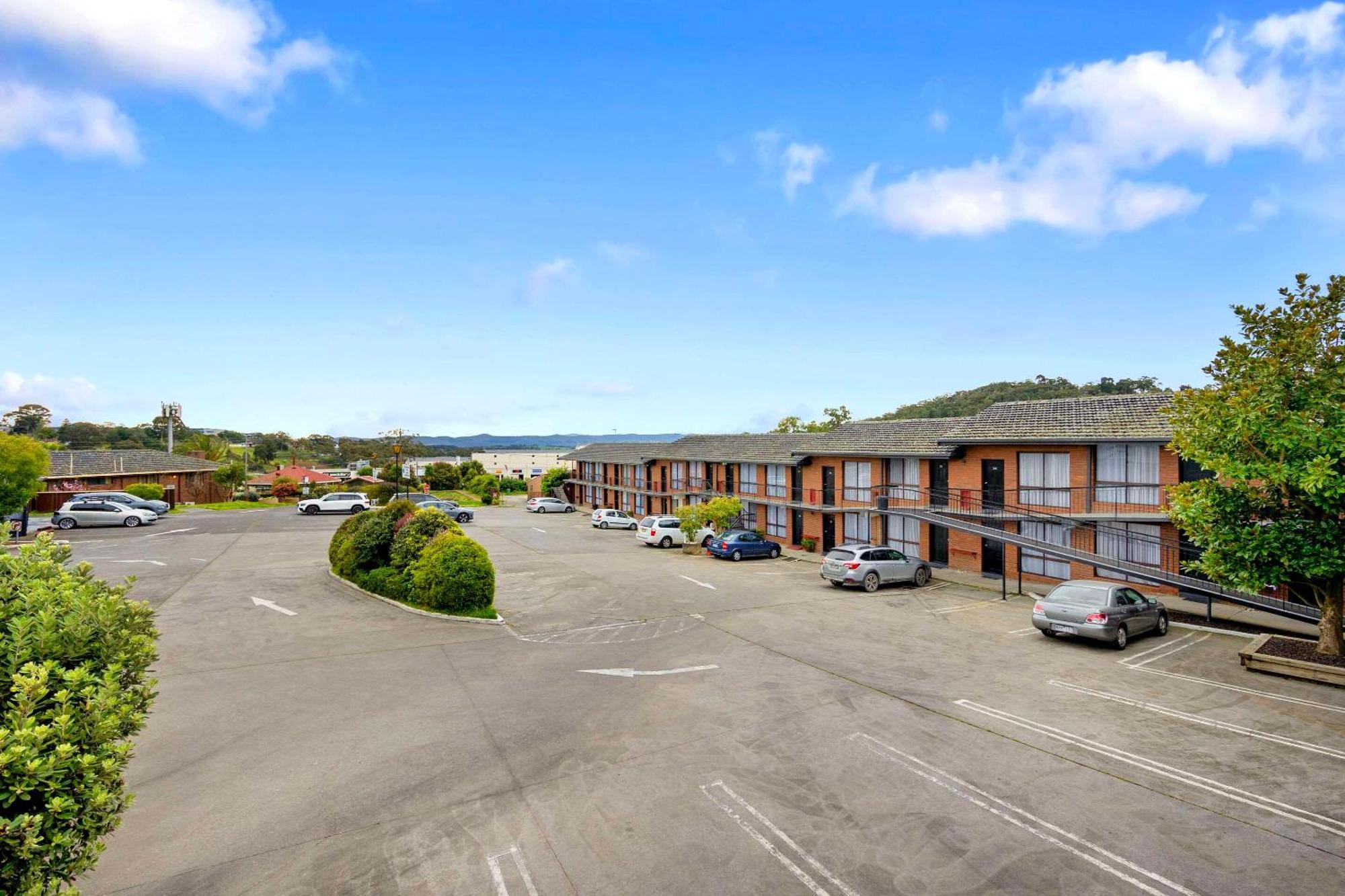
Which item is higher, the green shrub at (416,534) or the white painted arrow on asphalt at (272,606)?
the green shrub at (416,534)

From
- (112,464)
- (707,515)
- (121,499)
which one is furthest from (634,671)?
(112,464)

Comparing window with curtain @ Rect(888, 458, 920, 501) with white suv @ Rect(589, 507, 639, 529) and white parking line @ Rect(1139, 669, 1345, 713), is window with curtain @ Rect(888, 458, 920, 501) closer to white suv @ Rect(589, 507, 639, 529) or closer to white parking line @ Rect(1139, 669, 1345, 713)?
white parking line @ Rect(1139, 669, 1345, 713)

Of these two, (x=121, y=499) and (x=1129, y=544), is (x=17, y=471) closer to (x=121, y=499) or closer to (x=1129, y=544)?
(x=121, y=499)

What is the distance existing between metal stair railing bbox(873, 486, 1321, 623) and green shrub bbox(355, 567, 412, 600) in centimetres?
1833

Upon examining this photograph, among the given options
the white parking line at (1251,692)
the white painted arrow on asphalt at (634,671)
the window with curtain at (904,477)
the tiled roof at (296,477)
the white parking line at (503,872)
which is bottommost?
the white parking line at (1251,692)

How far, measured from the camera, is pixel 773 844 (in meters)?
7.12

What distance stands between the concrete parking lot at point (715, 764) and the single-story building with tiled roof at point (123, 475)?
39811mm

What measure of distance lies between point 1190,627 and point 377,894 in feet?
66.4

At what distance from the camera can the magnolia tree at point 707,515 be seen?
33906mm

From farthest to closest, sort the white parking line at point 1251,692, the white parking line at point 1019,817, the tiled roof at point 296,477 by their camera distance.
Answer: the tiled roof at point 296,477
the white parking line at point 1251,692
the white parking line at point 1019,817

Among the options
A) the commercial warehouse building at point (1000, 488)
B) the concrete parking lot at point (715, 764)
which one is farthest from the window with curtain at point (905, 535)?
the concrete parking lot at point (715, 764)

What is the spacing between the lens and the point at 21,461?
29.5 m

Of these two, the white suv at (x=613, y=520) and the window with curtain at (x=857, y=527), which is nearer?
the window with curtain at (x=857, y=527)

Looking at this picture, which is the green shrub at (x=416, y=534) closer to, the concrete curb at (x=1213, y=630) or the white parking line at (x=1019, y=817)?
the white parking line at (x=1019, y=817)
